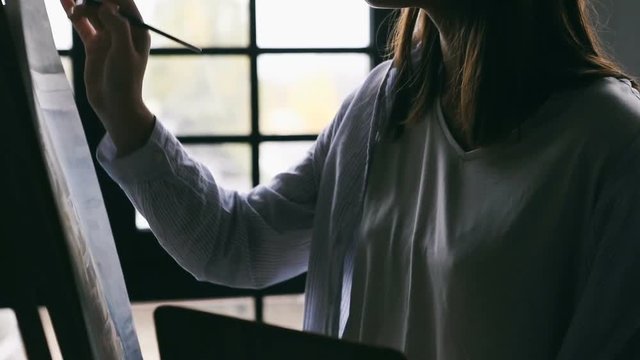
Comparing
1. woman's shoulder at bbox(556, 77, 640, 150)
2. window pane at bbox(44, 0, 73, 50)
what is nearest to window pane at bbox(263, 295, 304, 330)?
window pane at bbox(44, 0, 73, 50)

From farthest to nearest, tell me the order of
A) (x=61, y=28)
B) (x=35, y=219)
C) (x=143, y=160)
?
(x=61, y=28), (x=143, y=160), (x=35, y=219)

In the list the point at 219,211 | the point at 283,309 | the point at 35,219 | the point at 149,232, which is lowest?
the point at 283,309

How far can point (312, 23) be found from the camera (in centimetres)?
133

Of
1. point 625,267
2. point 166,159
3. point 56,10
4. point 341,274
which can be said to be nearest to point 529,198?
point 625,267

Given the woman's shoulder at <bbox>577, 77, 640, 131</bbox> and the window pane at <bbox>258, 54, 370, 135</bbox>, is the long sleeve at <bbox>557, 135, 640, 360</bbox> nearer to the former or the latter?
the woman's shoulder at <bbox>577, 77, 640, 131</bbox>

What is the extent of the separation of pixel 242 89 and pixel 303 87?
11 centimetres

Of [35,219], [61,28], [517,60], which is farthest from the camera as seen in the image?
[61,28]

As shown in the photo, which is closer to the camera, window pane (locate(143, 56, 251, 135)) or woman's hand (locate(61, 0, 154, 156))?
woman's hand (locate(61, 0, 154, 156))

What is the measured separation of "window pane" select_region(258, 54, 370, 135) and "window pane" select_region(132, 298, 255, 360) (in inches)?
11.7

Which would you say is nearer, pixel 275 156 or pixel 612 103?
pixel 612 103

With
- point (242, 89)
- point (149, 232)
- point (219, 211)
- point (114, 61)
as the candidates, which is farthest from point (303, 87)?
point (114, 61)

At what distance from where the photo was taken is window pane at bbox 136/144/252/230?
1311mm

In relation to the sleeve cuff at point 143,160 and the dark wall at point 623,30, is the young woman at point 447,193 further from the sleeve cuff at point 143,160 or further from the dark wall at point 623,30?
the dark wall at point 623,30

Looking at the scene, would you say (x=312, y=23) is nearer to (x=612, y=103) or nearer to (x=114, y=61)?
(x=114, y=61)
